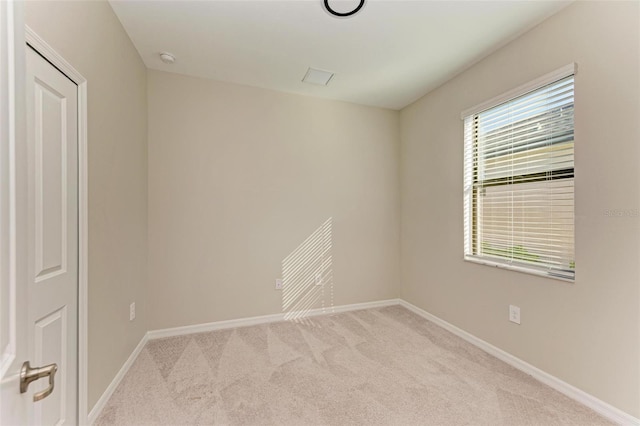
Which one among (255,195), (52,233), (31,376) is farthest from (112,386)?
(255,195)

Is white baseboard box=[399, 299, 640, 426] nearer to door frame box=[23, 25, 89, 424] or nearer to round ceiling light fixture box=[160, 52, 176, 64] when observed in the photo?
door frame box=[23, 25, 89, 424]

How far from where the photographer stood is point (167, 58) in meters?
2.55

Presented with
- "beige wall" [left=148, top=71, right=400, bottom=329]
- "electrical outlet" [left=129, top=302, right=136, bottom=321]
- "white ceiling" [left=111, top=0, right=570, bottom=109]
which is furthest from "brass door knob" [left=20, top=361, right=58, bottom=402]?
"beige wall" [left=148, top=71, right=400, bottom=329]

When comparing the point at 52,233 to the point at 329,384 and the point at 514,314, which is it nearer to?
the point at 329,384

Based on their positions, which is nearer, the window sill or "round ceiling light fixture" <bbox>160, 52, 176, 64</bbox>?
the window sill

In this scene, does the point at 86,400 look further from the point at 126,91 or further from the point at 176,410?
the point at 126,91

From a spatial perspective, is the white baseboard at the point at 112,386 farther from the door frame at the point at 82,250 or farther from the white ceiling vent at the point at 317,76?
the white ceiling vent at the point at 317,76

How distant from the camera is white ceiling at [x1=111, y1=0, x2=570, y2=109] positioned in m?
1.96

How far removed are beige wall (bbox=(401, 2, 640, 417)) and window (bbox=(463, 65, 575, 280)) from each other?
9 cm

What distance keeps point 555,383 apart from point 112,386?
10.1 ft

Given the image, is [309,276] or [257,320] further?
[309,276]

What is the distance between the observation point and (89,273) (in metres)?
1.65

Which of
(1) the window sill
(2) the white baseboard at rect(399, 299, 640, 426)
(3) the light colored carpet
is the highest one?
(1) the window sill

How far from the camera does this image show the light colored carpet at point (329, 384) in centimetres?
171
